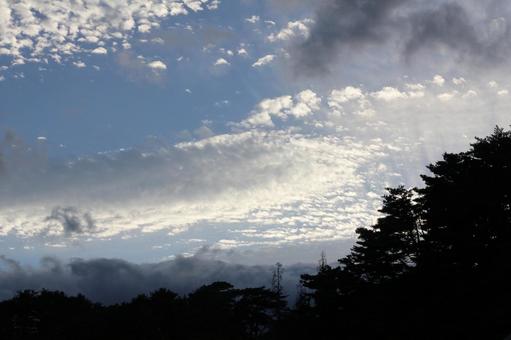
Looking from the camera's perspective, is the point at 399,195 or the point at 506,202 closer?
the point at 506,202

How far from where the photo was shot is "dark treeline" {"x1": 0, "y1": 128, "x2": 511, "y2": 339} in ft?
95.0

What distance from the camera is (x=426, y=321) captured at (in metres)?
30.6

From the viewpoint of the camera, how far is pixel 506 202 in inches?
1291

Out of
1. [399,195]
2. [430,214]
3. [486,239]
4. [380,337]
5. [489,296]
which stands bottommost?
[380,337]

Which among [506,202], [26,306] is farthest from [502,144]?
[26,306]

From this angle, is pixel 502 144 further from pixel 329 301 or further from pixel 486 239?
pixel 329 301

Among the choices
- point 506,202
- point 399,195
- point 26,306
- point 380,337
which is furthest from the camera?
point 26,306

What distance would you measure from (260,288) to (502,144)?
4128 centimetres

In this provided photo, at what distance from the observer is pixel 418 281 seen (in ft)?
113

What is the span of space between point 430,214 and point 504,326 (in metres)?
13.8

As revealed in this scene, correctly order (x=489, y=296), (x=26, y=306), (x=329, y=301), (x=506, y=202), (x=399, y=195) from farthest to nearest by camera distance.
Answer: (x=26, y=306), (x=329, y=301), (x=399, y=195), (x=506, y=202), (x=489, y=296)

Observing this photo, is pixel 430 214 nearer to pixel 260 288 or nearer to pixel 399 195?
pixel 399 195

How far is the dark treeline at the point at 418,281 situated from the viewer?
29.0 m

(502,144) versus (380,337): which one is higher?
(502,144)
